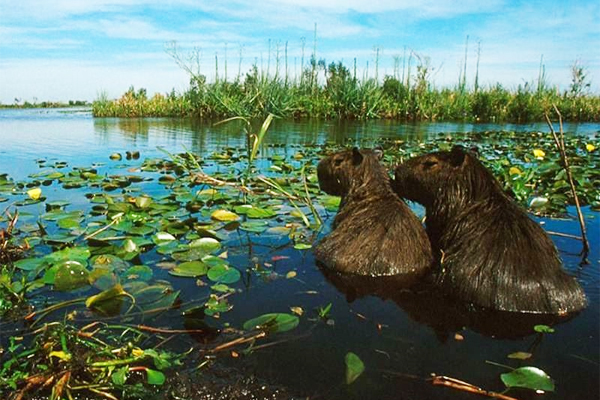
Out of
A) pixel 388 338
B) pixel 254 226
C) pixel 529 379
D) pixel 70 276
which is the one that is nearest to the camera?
pixel 529 379

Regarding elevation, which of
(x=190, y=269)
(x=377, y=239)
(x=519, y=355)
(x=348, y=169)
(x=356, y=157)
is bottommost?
(x=519, y=355)

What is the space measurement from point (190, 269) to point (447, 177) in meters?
1.97

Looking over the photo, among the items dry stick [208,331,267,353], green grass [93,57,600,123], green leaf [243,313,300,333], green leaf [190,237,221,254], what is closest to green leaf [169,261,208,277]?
green leaf [190,237,221,254]

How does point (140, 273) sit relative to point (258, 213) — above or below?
below

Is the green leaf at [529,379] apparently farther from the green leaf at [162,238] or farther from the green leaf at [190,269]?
the green leaf at [162,238]

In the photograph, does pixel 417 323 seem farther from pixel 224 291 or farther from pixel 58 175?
pixel 58 175

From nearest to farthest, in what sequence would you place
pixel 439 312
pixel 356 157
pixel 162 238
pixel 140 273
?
pixel 439 312 → pixel 140 273 → pixel 162 238 → pixel 356 157

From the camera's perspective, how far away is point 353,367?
227 centimetres

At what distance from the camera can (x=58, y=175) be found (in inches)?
263

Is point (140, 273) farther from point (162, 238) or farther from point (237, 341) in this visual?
point (237, 341)

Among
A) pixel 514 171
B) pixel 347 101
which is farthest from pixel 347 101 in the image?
pixel 514 171

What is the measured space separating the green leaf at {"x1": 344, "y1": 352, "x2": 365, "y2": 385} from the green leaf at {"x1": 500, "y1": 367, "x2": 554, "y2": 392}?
633 millimetres

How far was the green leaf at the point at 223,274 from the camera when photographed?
3379mm

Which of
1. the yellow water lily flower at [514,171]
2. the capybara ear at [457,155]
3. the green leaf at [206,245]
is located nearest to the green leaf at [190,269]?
the green leaf at [206,245]
